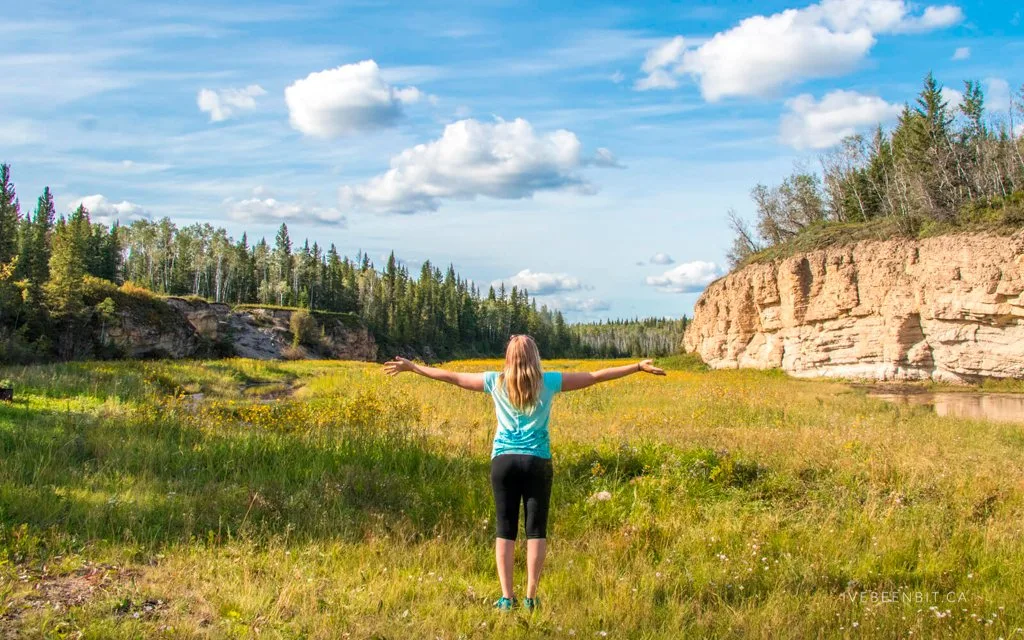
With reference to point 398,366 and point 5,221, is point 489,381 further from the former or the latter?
point 5,221

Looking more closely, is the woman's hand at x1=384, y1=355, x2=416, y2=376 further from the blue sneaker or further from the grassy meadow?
the blue sneaker

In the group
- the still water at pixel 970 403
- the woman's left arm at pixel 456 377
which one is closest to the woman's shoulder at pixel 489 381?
the woman's left arm at pixel 456 377

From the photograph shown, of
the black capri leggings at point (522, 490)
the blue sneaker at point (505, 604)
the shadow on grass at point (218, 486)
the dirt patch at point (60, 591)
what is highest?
the black capri leggings at point (522, 490)

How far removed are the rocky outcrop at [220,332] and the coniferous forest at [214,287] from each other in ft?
8.66

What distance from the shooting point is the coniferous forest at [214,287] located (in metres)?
40.6

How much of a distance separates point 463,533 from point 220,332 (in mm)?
62862

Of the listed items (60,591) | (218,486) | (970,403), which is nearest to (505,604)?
(60,591)

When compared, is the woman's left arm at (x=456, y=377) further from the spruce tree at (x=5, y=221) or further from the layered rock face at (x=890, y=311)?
the spruce tree at (x=5, y=221)

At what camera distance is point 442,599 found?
4.87 metres

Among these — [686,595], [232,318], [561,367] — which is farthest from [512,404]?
[232,318]

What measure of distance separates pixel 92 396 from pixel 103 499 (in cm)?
990

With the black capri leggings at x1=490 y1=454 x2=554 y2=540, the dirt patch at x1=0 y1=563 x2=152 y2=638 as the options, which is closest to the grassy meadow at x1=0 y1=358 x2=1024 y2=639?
the dirt patch at x1=0 y1=563 x2=152 y2=638

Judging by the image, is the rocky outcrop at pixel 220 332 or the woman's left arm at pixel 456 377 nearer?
the woman's left arm at pixel 456 377

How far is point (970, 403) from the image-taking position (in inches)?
937
